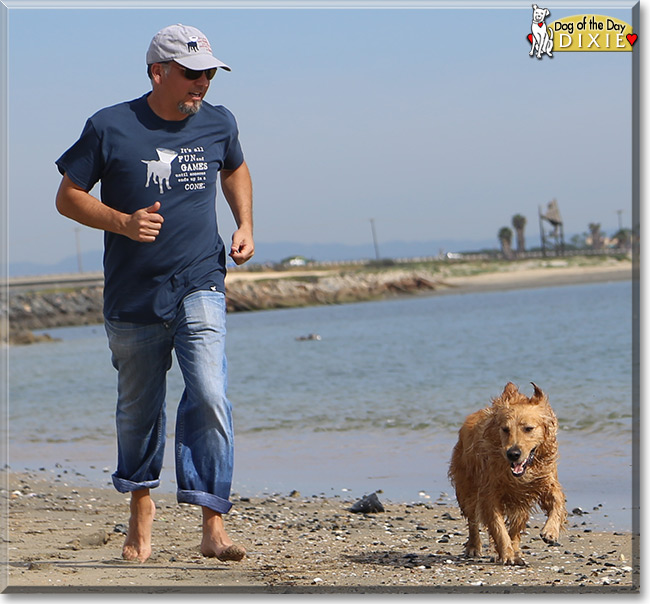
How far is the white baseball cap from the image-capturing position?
4.16 metres

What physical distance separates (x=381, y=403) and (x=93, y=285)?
215ft

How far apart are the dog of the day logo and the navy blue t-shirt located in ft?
6.42

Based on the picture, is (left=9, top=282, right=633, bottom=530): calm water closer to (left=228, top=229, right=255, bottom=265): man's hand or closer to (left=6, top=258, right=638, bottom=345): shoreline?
(left=228, top=229, right=255, bottom=265): man's hand

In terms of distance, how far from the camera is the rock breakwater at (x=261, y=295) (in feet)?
216

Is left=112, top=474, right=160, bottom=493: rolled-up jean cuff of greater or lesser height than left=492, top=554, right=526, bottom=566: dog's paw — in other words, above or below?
above

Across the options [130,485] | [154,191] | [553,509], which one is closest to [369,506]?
[553,509]

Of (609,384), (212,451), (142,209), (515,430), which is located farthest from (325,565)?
(609,384)

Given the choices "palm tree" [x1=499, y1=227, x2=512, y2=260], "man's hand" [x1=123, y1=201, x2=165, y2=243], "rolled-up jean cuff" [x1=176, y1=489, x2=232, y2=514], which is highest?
"palm tree" [x1=499, y1=227, x2=512, y2=260]

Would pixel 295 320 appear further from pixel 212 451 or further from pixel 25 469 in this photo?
pixel 212 451

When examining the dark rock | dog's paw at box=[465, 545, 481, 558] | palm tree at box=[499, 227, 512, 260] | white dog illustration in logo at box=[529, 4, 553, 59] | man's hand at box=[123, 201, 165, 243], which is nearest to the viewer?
man's hand at box=[123, 201, 165, 243]

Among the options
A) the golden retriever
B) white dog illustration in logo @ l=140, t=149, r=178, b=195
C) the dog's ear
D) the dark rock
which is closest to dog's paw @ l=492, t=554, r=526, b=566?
the golden retriever

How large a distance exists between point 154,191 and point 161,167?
109mm

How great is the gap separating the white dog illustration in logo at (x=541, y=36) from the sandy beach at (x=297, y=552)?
106 inches

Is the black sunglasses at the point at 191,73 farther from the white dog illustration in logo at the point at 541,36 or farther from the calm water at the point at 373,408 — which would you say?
the calm water at the point at 373,408
